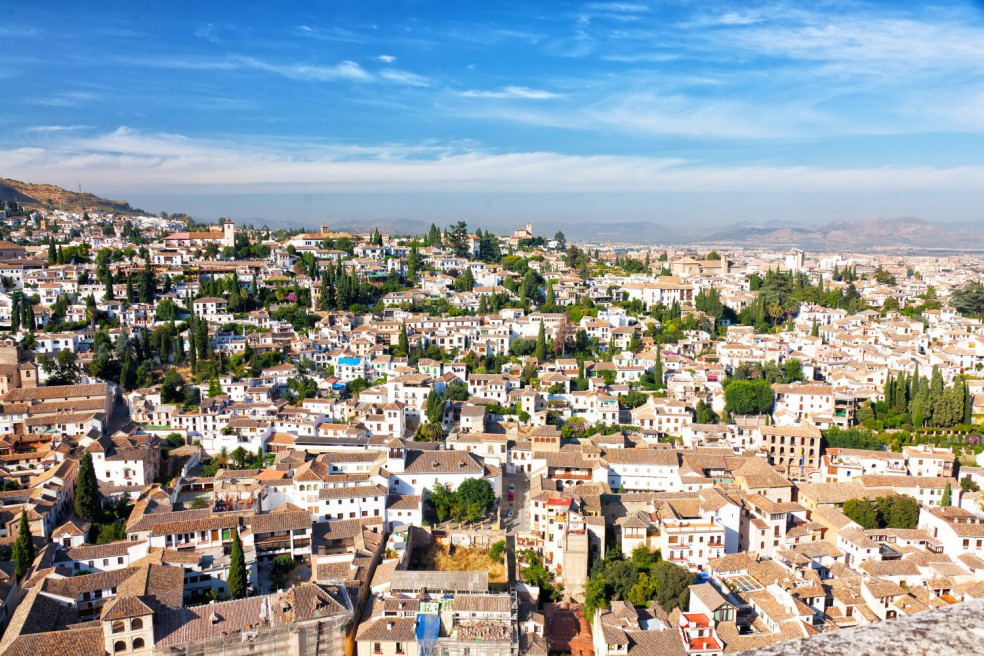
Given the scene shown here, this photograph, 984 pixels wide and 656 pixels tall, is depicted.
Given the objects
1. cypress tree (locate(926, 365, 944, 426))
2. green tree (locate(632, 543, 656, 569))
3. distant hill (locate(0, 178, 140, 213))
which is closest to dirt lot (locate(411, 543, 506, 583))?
green tree (locate(632, 543, 656, 569))

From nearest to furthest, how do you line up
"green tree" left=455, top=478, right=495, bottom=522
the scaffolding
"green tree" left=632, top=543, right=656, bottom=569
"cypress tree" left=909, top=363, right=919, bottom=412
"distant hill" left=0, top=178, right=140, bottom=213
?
the scaffolding, "green tree" left=632, top=543, right=656, bottom=569, "green tree" left=455, top=478, right=495, bottom=522, "cypress tree" left=909, top=363, right=919, bottom=412, "distant hill" left=0, top=178, right=140, bottom=213

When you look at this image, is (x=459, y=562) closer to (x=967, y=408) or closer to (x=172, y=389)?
(x=172, y=389)

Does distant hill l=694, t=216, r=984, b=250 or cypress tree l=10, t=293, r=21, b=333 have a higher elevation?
distant hill l=694, t=216, r=984, b=250

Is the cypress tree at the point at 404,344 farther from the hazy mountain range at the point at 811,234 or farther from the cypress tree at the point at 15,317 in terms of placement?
the hazy mountain range at the point at 811,234

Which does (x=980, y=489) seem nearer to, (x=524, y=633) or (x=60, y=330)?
(x=524, y=633)

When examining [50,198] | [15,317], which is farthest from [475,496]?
[50,198]

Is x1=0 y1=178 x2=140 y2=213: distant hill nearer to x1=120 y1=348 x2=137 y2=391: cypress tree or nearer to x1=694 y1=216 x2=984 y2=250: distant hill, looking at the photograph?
x1=120 y1=348 x2=137 y2=391: cypress tree

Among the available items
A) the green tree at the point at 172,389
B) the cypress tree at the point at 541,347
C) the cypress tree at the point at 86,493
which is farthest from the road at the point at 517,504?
the green tree at the point at 172,389
